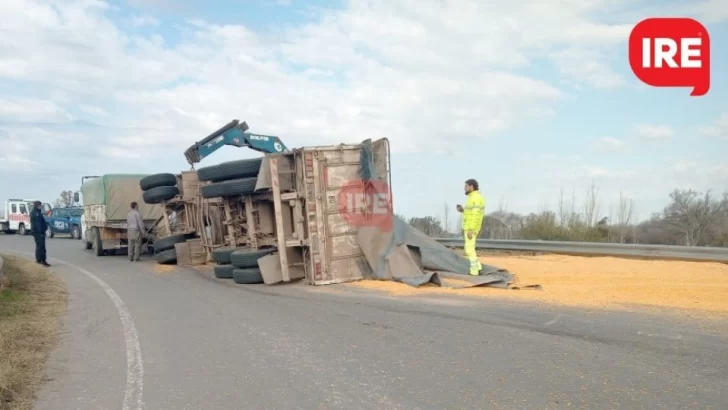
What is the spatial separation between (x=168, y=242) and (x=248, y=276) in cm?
559

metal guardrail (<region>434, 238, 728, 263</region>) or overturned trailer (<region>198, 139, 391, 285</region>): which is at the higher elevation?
overturned trailer (<region>198, 139, 391, 285</region>)

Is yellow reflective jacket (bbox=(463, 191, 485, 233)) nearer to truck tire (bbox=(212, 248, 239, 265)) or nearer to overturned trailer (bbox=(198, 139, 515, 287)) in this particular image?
overturned trailer (bbox=(198, 139, 515, 287))

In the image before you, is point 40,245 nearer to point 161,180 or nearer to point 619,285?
point 161,180

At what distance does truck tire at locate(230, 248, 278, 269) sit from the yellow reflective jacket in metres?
3.84

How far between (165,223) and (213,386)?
1332 cm

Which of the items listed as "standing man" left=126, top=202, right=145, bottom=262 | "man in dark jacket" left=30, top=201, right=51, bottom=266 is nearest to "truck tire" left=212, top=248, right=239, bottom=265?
"man in dark jacket" left=30, top=201, right=51, bottom=266

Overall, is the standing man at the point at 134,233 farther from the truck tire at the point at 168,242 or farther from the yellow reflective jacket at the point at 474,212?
the yellow reflective jacket at the point at 474,212

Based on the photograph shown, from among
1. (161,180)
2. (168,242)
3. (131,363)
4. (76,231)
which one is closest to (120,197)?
(161,180)

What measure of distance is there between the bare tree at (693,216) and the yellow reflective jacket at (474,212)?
9142 millimetres

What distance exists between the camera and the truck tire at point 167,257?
16359mm

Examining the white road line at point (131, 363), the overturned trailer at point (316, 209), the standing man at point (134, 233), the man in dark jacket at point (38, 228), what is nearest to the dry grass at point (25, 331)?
the white road line at point (131, 363)

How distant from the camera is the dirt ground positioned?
818 cm

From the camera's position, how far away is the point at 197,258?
54.0 ft

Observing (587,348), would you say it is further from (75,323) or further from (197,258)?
(197,258)
